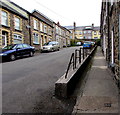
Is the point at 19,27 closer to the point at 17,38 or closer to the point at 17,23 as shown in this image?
the point at 17,23

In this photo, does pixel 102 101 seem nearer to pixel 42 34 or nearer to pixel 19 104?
pixel 19 104

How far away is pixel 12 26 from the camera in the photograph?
18609mm

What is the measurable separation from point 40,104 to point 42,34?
25.3 metres

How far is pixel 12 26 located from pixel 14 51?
6422mm

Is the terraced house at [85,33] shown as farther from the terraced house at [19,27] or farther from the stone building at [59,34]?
the terraced house at [19,27]

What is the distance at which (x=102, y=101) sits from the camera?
151 inches

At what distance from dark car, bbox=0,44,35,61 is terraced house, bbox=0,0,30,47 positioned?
3038mm

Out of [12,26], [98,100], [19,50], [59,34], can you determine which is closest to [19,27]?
[12,26]

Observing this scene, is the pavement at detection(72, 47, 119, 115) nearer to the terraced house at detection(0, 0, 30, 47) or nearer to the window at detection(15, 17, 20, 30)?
the terraced house at detection(0, 0, 30, 47)

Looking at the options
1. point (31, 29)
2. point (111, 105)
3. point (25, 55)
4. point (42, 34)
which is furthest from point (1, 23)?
point (111, 105)

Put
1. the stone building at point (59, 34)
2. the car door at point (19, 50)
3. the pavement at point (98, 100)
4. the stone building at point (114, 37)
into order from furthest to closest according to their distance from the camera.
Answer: the stone building at point (59, 34) < the car door at point (19, 50) < the stone building at point (114, 37) < the pavement at point (98, 100)

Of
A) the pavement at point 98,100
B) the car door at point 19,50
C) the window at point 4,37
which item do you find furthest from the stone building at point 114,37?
the window at point 4,37

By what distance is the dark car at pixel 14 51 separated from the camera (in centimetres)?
1274

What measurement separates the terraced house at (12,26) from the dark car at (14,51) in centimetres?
304
